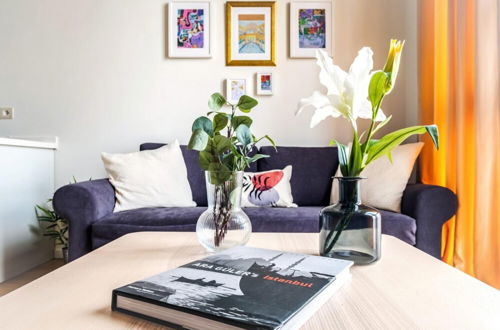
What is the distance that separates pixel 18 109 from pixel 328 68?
290 centimetres

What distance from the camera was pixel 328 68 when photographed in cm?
76

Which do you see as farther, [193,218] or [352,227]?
[193,218]

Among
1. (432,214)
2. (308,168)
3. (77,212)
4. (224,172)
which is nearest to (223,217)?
(224,172)

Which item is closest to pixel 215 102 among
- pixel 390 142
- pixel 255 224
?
pixel 390 142

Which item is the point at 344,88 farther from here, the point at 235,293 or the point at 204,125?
the point at 235,293

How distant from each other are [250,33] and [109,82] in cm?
121

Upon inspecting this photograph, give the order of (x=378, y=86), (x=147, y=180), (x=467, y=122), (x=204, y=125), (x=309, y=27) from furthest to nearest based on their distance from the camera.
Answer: (x=309, y=27)
(x=147, y=180)
(x=467, y=122)
(x=204, y=125)
(x=378, y=86)

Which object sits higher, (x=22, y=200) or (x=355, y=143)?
(x=355, y=143)

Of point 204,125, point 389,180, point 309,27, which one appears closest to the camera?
point 204,125

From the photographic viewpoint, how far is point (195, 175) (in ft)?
8.02

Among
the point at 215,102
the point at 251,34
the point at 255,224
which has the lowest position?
the point at 255,224

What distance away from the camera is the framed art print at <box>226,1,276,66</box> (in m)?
2.72

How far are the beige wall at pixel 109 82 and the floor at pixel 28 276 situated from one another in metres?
0.63

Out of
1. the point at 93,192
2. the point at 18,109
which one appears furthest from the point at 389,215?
the point at 18,109
